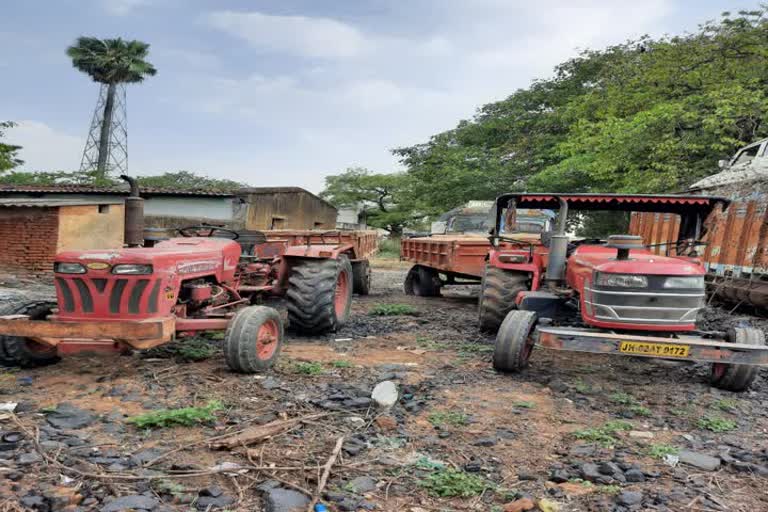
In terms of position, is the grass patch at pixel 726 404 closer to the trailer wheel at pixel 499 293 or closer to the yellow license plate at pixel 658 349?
the yellow license plate at pixel 658 349

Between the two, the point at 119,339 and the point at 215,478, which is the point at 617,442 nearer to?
the point at 215,478

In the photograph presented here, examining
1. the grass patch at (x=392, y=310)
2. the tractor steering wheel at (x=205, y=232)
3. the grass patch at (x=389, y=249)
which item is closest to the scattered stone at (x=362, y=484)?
the tractor steering wheel at (x=205, y=232)

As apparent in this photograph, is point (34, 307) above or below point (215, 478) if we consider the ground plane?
above

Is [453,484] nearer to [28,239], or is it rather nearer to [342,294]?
[342,294]

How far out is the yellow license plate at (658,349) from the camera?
14.8 ft

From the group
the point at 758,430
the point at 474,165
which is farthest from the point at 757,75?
the point at 758,430

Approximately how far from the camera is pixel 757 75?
13.9 m

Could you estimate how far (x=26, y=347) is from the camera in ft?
15.6

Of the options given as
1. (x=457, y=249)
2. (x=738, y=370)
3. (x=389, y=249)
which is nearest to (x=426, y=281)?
(x=457, y=249)

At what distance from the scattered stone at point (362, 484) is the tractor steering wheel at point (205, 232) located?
13.0ft

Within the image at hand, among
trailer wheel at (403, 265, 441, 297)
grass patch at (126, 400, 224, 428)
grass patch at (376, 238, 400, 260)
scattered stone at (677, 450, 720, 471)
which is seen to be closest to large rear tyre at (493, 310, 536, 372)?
scattered stone at (677, 450, 720, 471)

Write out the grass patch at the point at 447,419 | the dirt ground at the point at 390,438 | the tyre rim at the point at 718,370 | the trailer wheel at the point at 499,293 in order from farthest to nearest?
1. the trailer wheel at the point at 499,293
2. the tyre rim at the point at 718,370
3. the grass patch at the point at 447,419
4. the dirt ground at the point at 390,438

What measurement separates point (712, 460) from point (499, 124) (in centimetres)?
2337

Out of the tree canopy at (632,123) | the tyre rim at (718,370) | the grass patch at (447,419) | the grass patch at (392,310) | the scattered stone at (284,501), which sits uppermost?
the tree canopy at (632,123)
